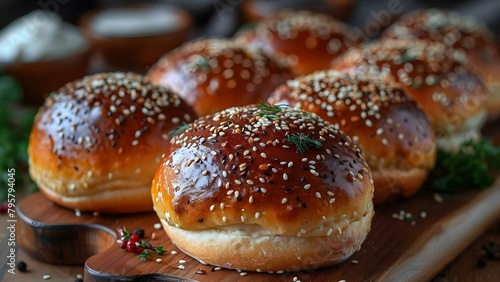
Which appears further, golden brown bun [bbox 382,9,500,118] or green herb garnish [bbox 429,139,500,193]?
golden brown bun [bbox 382,9,500,118]

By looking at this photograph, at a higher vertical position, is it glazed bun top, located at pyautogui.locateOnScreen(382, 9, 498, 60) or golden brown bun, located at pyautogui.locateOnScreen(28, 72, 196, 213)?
golden brown bun, located at pyautogui.locateOnScreen(28, 72, 196, 213)

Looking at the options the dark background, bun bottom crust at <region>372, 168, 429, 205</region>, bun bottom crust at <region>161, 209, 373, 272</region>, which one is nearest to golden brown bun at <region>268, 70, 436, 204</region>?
bun bottom crust at <region>372, 168, 429, 205</region>

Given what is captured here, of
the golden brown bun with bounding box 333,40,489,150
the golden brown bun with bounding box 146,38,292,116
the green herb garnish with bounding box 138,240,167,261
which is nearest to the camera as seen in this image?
the green herb garnish with bounding box 138,240,167,261

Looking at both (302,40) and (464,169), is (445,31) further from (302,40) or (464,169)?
(464,169)

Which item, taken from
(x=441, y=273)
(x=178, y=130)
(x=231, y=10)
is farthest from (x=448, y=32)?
(x=178, y=130)

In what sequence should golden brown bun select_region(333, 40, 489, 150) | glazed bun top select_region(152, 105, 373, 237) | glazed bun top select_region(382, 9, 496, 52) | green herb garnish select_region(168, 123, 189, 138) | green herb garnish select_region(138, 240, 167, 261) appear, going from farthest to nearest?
glazed bun top select_region(382, 9, 496, 52), golden brown bun select_region(333, 40, 489, 150), green herb garnish select_region(168, 123, 189, 138), green herb garnish select_region(138, 240, 167, 261), glazed bun top select_region(152, 105, 373, 237)

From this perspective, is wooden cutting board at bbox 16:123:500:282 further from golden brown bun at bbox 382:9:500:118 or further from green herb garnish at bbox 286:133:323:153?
golden brown bun at bbox 382:9:500:118

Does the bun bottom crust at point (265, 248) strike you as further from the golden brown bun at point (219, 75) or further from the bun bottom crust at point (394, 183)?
the golden brown bun at point (219, 75)

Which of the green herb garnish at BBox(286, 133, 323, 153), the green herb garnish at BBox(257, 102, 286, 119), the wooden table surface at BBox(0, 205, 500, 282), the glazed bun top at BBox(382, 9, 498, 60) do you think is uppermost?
the green herb garnish at BBox(257, 102, 286, 119)
